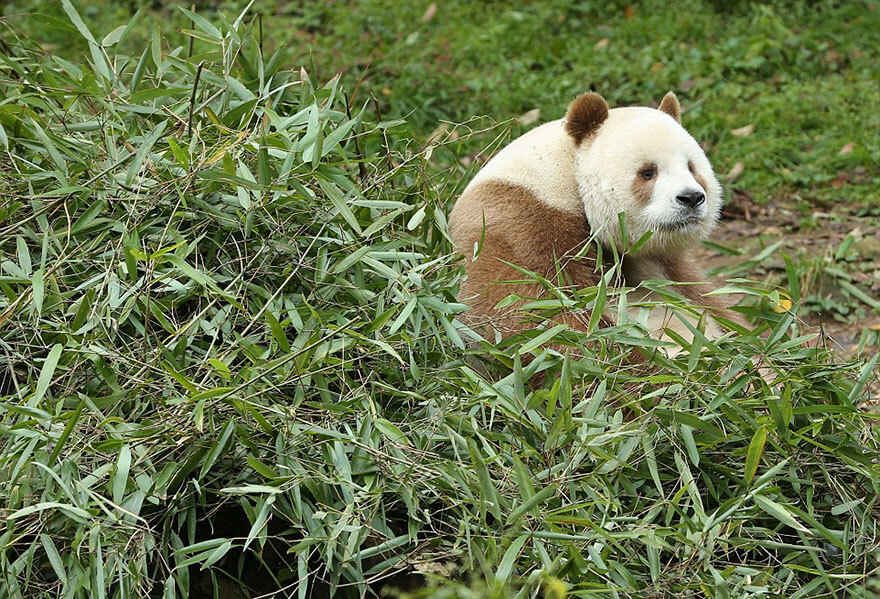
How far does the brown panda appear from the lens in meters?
3.43

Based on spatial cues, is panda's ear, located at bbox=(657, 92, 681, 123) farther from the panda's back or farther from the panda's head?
the panda's back

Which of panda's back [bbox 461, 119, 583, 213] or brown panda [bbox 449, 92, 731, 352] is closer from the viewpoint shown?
brown panda [bbox 449, 92, 731, 352]

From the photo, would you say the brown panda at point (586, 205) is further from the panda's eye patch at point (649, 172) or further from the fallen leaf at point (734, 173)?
the fallen leaf at point (734, 173)

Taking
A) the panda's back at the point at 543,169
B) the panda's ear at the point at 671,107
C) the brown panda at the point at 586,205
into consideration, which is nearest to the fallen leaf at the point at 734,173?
the panda's ear at the point at 671,107

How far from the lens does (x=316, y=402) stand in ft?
8.82

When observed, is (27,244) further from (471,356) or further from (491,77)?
(491,77)

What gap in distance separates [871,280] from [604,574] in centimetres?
329

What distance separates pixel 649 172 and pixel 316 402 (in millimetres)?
1510

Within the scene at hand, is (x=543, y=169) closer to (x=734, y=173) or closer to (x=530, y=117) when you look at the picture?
(x=530, y=117)

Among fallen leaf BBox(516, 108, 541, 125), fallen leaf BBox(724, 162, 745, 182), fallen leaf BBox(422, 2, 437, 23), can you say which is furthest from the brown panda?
fallen leaf BBox(422, 2, 437, 23)

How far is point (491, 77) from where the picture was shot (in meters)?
7.11

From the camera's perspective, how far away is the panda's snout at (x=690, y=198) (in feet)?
11.2

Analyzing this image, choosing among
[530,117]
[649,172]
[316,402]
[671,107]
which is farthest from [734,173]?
[316,402]

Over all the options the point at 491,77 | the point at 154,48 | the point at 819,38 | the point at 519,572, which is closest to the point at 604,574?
the point at 519,572
